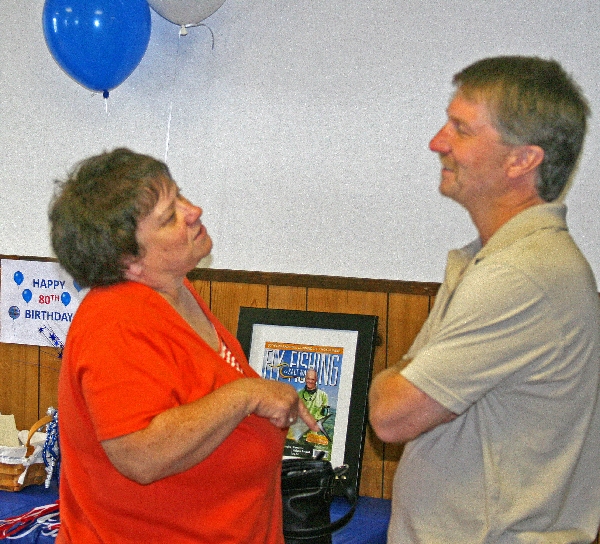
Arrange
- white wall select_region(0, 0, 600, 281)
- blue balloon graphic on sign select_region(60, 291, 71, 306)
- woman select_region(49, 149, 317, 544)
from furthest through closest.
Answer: blue balloon graphic on sign select_region(60, 291, 71, 306), white wall select_region(0, 0, 600, 281), woman select_region(49, 149, 317, 544)

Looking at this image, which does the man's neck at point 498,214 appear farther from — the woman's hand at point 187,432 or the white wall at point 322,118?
the white wall at point 322,118

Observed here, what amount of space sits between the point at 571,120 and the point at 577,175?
3.53 feet

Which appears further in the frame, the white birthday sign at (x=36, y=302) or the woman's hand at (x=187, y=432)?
the white birthday sign at (x=36, y=302)

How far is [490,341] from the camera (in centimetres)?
104

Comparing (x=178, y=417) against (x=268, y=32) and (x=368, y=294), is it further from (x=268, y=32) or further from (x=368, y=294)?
(x=268, y=32)

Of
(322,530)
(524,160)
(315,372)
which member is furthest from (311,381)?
(524,160)

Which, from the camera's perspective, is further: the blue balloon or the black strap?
the blue balloon

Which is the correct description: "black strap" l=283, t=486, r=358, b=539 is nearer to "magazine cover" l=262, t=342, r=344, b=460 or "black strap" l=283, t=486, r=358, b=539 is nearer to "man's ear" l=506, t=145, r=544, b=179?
"magazine cover" l=262, t=342, r=344, b=460

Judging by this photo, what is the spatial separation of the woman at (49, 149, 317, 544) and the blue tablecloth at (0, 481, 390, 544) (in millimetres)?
683

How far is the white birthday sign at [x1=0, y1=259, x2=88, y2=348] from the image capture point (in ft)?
8.96

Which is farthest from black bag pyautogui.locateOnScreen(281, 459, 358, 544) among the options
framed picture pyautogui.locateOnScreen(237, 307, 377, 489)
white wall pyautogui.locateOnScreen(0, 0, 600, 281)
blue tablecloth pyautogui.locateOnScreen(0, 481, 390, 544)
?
white wall pyautogui.locateOnScreen(0, 0, 600, 281)

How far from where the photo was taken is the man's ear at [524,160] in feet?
3.71

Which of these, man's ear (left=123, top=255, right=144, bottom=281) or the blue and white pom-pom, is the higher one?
man's ear (left=123, top=255, right=144, bottom=281)

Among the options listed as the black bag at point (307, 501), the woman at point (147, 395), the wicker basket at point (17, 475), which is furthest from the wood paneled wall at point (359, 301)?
the woman at point (147, 395)
